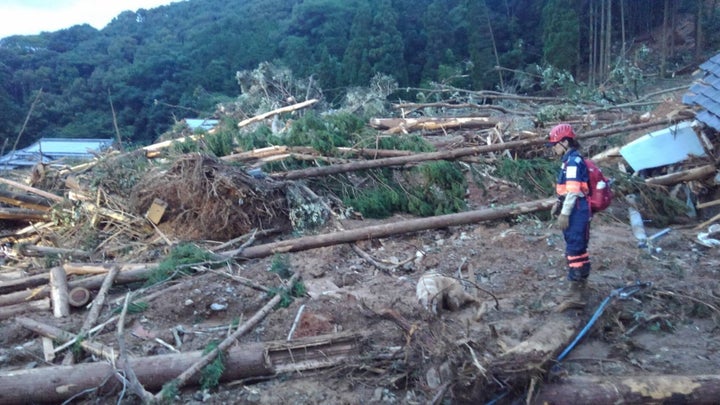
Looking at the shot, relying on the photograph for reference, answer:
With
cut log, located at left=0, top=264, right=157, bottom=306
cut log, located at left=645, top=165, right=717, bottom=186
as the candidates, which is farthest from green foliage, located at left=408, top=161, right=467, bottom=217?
cut log, located at left=0, top=264, right=157, bottom=306

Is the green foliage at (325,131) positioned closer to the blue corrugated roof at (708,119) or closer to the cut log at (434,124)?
the cut log at (434,124)

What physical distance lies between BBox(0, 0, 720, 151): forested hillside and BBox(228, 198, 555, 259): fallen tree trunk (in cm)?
1321

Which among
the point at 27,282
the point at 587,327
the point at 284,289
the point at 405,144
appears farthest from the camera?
the point at 405,144

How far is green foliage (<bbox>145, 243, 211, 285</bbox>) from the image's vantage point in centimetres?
618

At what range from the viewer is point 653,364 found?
4.48m

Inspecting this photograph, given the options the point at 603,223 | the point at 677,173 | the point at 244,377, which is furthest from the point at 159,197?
the point at 677,173

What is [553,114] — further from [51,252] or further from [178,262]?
[51,252]

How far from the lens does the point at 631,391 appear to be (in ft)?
12.3

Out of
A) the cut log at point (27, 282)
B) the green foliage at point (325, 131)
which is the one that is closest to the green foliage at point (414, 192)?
the green foliage at point (325, 131)

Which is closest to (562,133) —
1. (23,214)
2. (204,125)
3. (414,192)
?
(414,192)

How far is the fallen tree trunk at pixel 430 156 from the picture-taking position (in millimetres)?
8648

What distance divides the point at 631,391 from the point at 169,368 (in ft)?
10.3

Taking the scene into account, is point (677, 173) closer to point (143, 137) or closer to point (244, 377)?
point (244, 377)

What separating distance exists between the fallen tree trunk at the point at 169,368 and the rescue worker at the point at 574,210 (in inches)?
82.9
